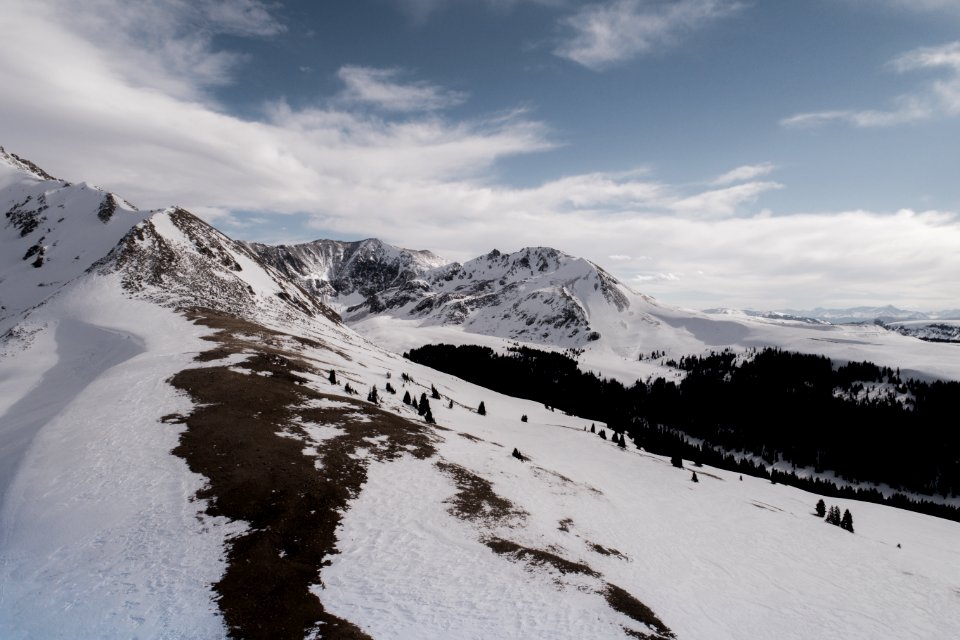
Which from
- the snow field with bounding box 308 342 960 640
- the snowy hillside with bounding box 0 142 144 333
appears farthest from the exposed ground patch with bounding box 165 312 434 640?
the snowy hillside with bounding box 0 142 144 333

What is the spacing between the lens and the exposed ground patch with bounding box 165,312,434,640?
1772 cm

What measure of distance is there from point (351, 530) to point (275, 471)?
757 centimetres

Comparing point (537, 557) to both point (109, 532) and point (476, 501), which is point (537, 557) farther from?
point (109, 532)

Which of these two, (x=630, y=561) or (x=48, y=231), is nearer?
(x=630, y=561)

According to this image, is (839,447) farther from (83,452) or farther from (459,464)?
(83,452)

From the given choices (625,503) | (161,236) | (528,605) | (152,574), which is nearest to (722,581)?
(625,503)

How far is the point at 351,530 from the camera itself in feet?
80.0

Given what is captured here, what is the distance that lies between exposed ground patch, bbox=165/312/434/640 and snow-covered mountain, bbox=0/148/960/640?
0.15m

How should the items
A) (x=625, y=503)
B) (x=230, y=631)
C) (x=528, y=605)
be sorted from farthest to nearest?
(x=625, y=503)
(x=528, y=605)
(x=230, y=631)

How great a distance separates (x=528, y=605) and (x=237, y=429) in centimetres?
2533

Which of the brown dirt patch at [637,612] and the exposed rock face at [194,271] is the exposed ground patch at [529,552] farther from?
the exposed rock face at [194,271]

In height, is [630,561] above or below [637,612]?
below

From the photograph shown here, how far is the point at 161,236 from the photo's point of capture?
112688 mm

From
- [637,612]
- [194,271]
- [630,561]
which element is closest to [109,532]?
[637,612]
